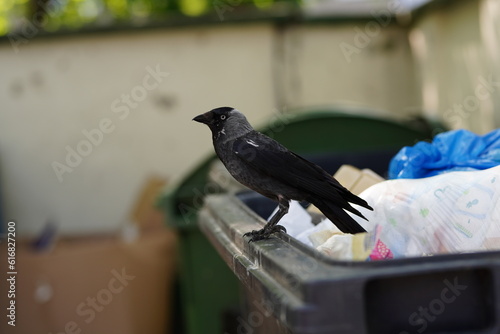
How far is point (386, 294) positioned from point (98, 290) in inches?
131

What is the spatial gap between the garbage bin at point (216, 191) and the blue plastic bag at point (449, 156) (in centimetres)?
109

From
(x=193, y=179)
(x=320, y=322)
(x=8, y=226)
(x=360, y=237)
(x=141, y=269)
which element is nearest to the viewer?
(x=320, y=322)

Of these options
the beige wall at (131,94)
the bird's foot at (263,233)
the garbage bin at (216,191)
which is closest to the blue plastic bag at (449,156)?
the bird's foot at (263,233)

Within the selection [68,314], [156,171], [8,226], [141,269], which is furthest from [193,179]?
[8,226]

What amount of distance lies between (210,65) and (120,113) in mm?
882

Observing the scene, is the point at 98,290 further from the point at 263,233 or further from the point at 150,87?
the point at 263,233

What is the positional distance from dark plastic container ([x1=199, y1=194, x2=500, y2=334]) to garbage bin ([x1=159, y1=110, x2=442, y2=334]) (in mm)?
2150

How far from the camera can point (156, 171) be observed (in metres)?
6.24

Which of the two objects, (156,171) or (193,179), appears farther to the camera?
(156,171)

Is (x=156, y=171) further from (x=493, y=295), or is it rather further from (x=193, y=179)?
(x=493, y=295)

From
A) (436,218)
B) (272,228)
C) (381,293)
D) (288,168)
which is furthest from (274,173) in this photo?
(381,293)

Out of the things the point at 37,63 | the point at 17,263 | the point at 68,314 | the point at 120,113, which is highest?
the point at 37,63

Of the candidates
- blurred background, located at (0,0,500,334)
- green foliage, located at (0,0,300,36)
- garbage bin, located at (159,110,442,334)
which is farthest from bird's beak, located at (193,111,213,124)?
green foliage, located at (0,0,300,36)

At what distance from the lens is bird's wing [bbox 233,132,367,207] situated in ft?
7.02
